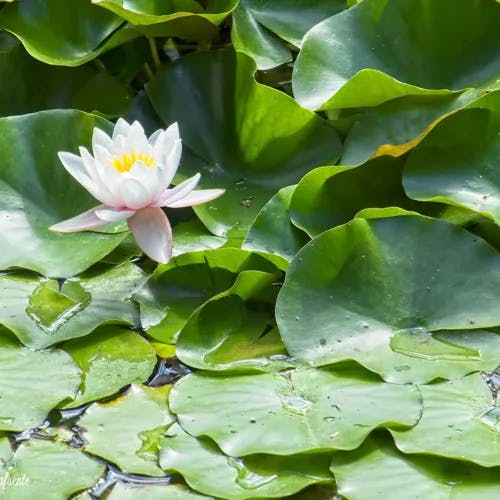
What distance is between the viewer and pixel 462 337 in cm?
149

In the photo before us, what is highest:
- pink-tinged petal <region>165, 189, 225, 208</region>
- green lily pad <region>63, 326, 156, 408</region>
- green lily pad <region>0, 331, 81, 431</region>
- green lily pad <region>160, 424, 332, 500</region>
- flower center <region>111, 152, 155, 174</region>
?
flower center <region>111, 152, 155, 174</region>

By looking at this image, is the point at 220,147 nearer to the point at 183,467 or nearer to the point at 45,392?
the point at 45,392

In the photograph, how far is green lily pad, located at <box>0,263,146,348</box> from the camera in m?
1.59

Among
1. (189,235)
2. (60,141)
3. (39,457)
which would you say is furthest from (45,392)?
(60,141)

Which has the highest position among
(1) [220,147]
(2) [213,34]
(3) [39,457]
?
(2) [213,34]

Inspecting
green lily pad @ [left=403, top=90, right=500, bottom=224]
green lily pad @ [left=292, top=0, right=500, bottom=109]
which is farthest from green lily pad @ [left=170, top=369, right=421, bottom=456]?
green lily pad @ [left=292, top=0, right=500, bottom=109]

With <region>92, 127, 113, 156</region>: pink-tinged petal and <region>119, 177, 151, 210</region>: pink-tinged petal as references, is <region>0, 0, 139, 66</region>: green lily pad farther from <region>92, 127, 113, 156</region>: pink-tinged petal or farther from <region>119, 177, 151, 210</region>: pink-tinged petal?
<region>119, 177, 151, 210</region>: pink-tinged petal

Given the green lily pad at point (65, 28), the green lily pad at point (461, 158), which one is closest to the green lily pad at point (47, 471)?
the green lily pad at point (461, 158)

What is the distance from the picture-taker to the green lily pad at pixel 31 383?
142 cm

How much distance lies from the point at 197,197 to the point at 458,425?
0.63m

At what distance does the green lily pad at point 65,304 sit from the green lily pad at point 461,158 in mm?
545

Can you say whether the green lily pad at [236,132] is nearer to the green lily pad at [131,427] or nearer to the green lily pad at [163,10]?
the green lily pad at [163,10]

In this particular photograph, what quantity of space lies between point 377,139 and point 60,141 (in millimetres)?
629

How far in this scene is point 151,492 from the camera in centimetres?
128
